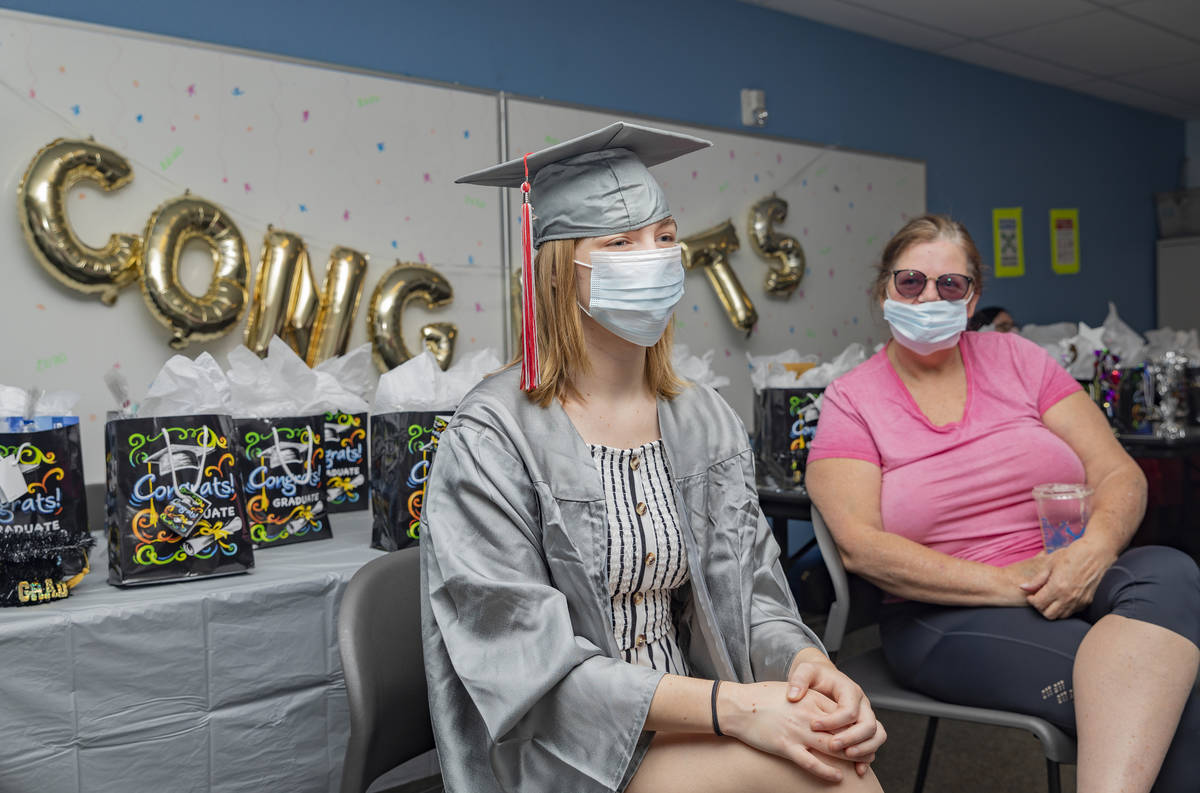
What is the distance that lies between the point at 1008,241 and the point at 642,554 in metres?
4.53

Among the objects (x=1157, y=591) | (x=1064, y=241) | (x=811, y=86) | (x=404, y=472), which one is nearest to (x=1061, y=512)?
(x=1157, y=591)

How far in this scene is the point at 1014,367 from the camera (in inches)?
78.2

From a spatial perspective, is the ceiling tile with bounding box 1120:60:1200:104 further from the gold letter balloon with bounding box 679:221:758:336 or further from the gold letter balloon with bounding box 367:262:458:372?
the gold letter balloon with bounding box 367:262:458:372

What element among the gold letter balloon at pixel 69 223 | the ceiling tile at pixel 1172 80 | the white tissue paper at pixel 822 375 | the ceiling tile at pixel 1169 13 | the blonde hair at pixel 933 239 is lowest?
the white tissue paper at pixel 822 375

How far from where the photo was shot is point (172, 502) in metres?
1.43

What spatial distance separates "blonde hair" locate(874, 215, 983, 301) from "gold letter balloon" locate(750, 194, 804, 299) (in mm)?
Answer: 1686

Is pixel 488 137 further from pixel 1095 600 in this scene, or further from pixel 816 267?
pixel 1095 600

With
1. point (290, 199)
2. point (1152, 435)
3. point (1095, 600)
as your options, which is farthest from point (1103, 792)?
point (290, 199)

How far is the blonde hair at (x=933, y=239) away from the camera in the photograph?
1.96m

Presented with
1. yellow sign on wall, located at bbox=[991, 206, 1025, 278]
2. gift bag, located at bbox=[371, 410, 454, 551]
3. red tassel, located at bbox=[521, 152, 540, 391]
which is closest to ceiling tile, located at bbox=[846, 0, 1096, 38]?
yellow sign on wall, located at bbox=[991, 206, 1025, 278]

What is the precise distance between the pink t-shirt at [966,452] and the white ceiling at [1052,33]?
7.90 feet

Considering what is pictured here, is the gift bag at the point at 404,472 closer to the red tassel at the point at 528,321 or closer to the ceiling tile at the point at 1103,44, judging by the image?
the red tassel at the point at 528,321

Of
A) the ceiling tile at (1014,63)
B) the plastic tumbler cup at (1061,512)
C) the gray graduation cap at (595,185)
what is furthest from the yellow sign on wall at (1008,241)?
the gray graduation cap at (595,185)

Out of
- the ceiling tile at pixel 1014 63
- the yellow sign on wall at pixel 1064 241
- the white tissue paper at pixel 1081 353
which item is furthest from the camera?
the yellow sign on wall at pixel 1064 241
